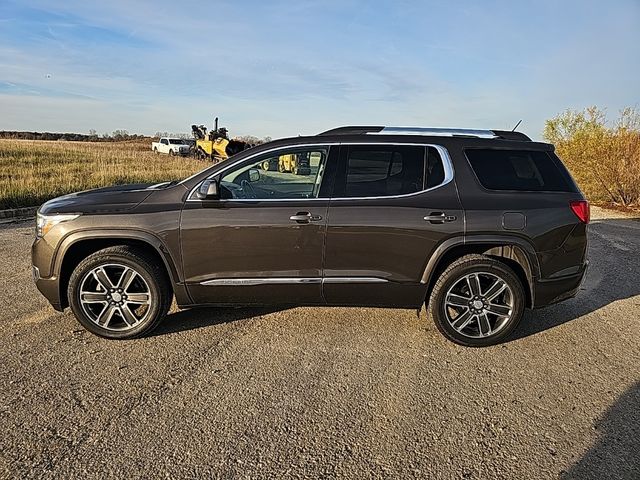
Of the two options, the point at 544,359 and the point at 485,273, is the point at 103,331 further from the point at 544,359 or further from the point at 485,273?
the point at 544,359

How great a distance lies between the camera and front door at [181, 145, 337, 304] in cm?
392

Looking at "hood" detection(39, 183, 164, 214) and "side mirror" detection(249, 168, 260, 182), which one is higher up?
"side mirror" detection(249, 168, 260, 182)

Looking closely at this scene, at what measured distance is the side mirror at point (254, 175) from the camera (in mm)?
4129

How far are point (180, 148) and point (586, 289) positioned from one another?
35.0 metres

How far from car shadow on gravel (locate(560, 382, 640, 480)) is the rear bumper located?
1.03 metres

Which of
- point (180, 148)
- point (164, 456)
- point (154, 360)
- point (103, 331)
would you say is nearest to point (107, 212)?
point (103, 331)

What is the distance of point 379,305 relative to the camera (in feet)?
13.5

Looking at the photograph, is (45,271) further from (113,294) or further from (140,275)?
(140,275)

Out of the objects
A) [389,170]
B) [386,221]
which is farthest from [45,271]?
[389,170]

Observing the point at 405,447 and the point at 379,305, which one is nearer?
the point at 405,447

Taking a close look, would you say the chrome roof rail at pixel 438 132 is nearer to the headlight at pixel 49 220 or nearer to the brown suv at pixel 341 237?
the brown suv at pixel 341 237

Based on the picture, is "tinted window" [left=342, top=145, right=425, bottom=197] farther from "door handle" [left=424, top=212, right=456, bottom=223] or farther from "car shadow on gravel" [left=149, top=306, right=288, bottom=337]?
"car shadow on gravel" [left=149, top=306, right=288, bottom=337]

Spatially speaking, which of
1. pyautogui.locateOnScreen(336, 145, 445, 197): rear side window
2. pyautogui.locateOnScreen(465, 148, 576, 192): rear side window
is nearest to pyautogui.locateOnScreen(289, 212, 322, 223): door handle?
pyautogui.locateOnScreen(336, 145, 445, 197): rear side window

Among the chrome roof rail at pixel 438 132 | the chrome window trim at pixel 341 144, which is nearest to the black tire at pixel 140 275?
the chrome window trim at pixel 341 144
